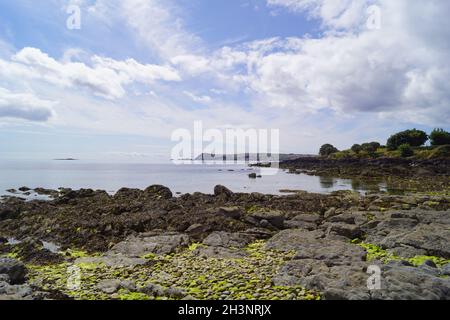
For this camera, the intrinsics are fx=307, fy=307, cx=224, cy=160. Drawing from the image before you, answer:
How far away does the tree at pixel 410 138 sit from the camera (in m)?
94.0

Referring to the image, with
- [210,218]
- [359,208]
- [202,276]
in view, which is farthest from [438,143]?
[202,276]

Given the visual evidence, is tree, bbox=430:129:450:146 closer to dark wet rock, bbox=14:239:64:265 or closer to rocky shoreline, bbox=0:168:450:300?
rocky shoreline, bbox=0:168:450:300

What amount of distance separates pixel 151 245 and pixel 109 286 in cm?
398

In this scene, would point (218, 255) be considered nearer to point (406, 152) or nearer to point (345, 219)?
point (345, 219)

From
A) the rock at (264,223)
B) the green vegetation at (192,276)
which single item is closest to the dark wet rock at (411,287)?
the green vegetation at (192,276)

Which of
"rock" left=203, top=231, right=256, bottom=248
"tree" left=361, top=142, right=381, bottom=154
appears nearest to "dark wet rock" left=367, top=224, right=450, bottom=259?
"rock" left=203, top=231, right=256, bottom=248

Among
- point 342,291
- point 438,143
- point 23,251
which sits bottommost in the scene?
point 23,251

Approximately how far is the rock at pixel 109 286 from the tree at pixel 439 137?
333 ft

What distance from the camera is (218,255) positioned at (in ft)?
36.7

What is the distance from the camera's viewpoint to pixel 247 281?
27.8 ft

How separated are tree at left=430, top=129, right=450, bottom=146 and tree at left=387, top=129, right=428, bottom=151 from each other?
Result: 451 cm
